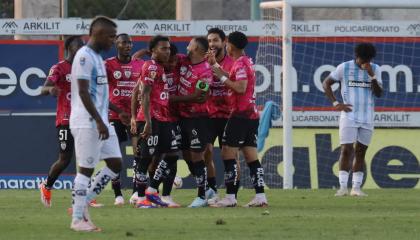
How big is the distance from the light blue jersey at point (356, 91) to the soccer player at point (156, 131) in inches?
157

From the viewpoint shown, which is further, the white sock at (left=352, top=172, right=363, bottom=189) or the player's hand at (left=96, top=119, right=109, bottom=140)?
the white sock at (left=352, top=172, right=363, bottom=189)

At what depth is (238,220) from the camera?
1451cm

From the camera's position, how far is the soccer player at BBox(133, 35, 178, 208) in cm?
1645

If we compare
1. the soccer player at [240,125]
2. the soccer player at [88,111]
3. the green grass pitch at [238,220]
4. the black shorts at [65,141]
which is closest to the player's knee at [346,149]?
the green grass pitch at [238,220]

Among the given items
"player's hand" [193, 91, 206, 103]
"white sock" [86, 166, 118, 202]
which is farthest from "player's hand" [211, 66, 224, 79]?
"white sock" [86, 166, 118, 202]

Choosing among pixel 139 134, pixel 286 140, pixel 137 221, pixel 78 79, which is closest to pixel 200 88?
pixel 139 134

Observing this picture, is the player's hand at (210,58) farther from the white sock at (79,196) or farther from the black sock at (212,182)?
the white sock at (79,196)

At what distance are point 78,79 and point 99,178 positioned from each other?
1.43m

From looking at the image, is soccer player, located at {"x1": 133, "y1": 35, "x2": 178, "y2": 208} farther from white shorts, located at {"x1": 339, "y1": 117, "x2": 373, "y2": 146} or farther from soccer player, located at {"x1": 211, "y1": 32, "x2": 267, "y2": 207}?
white shorts, located at {"x1": 339, "y1": 117, "x2": 373, "y2": 146}

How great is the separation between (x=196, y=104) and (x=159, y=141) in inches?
31.1

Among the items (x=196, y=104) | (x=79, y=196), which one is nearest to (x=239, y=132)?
(x=196, y=104)

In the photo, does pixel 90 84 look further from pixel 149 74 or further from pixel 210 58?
pixel 210 58

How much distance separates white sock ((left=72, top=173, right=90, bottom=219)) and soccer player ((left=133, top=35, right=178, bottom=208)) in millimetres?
3320

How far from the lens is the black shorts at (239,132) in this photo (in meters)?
16.8
